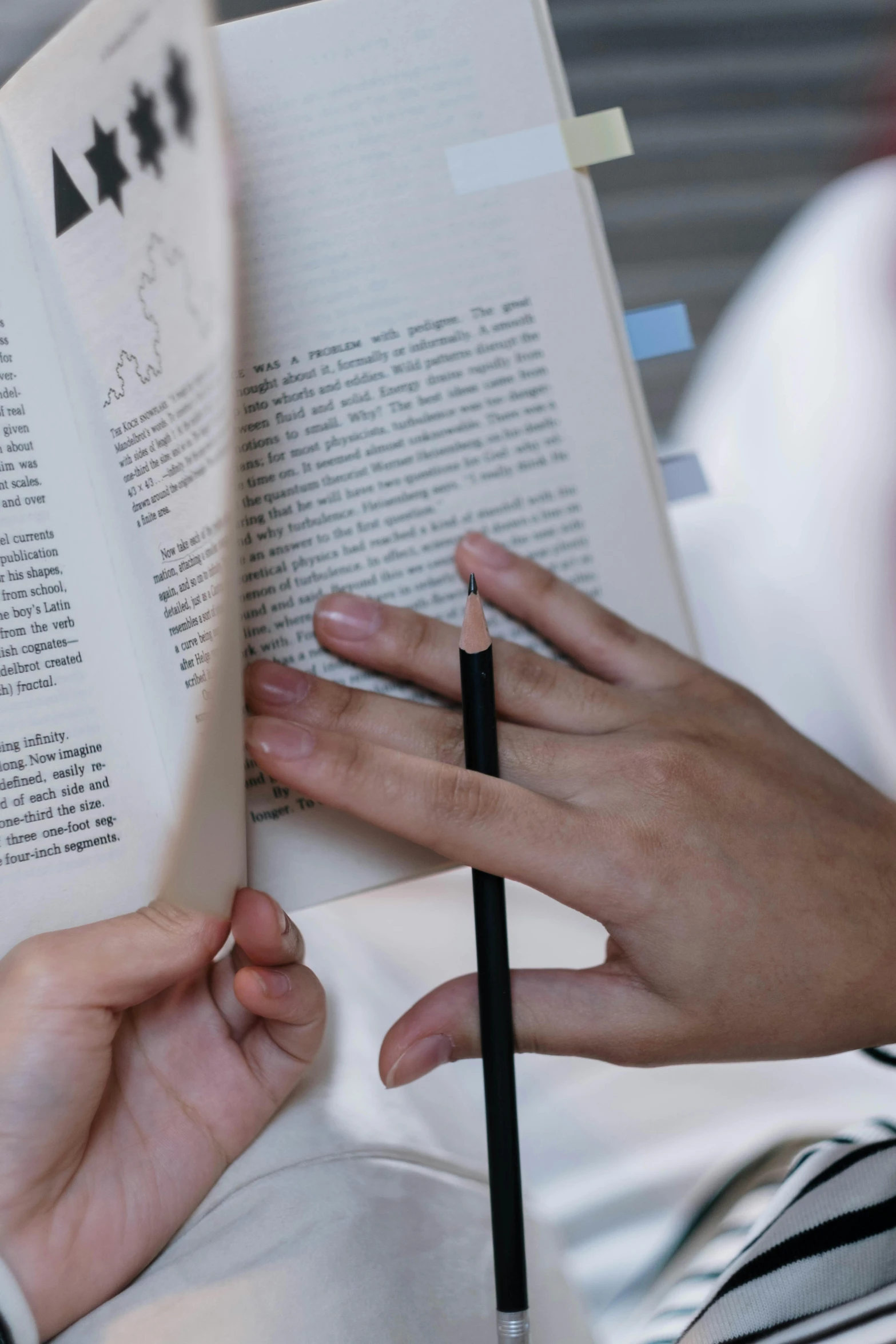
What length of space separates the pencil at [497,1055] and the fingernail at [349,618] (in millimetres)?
89

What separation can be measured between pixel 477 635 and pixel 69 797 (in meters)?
0.18

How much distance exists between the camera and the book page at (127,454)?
405mm

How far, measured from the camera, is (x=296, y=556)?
0.51 meters

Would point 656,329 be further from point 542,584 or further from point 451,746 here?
point 451,746

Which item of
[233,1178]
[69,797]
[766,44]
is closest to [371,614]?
[69,797]

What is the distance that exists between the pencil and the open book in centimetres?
9

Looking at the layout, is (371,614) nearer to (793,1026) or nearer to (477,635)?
(477,635)

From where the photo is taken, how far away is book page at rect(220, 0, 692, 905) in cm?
51

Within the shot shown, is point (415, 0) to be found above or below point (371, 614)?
above

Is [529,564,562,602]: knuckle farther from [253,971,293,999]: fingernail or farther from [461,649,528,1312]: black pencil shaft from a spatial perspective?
[253,971,293,999]: fingernail

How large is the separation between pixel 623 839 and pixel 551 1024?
0.27 ft

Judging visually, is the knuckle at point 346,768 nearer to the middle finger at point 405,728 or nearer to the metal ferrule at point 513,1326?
the middle finger at point 405,728

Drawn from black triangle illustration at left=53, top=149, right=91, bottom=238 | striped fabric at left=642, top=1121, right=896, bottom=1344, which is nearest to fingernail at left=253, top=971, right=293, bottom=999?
striped fabric at left=642, top=1121, right=896, bottom=1344

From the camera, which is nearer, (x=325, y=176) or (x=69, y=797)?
(x=69, y=797)
